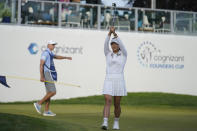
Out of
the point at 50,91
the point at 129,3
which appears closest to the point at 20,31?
the point at 50,91

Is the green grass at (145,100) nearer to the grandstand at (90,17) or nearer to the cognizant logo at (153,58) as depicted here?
the cognizant logo at (153,58)

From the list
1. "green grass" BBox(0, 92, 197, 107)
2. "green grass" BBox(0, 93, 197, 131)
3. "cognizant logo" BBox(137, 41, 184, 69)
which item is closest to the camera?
"green grass" BBox(0, 93, 197, 131)

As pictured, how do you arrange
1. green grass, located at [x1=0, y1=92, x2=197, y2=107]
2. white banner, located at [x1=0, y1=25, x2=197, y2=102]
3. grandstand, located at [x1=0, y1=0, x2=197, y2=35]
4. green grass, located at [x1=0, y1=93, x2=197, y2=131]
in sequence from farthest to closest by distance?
grandstand, located at [x1=0, y1=0, x2=197, y2=35] → green grass, located at [x1=0, y1=92, x2=197, y2=107] → white banner, located at [x1=0, y1=25, x2=197, y2=102] → green grass, located at [x1=0, y1=93, x2=197, y2=131]

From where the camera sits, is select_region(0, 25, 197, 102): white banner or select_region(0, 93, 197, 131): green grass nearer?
select_region(0, 93, 197, 131): green grass

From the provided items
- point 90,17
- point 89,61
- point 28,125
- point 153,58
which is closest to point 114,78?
point 28,125

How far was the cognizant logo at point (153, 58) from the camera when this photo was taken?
24.6 meters

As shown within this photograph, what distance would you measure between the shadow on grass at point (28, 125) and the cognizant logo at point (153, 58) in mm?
13101

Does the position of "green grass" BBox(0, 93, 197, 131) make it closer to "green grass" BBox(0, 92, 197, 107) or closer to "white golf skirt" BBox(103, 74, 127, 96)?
"green grass" BBox(0, 92, 197, 107)

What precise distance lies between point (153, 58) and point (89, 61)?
308cm

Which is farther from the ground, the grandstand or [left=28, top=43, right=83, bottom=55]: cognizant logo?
the grandstand

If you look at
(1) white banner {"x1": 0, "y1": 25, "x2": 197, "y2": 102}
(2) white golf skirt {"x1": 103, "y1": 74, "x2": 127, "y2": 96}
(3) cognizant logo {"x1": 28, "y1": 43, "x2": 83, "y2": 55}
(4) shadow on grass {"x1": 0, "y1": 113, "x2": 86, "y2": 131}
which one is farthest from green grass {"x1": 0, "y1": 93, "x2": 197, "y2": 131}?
(3) cognizant logo {"x1": 28, "y1": 43, "x2": 83, "y2": 55}

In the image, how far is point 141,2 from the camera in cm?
4294

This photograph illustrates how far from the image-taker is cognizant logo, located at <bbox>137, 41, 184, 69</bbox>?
24.6 meters

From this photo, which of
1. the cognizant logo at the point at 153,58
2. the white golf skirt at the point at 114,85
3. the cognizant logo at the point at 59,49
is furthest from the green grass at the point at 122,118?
the cognizant logo at the point at 59,49
